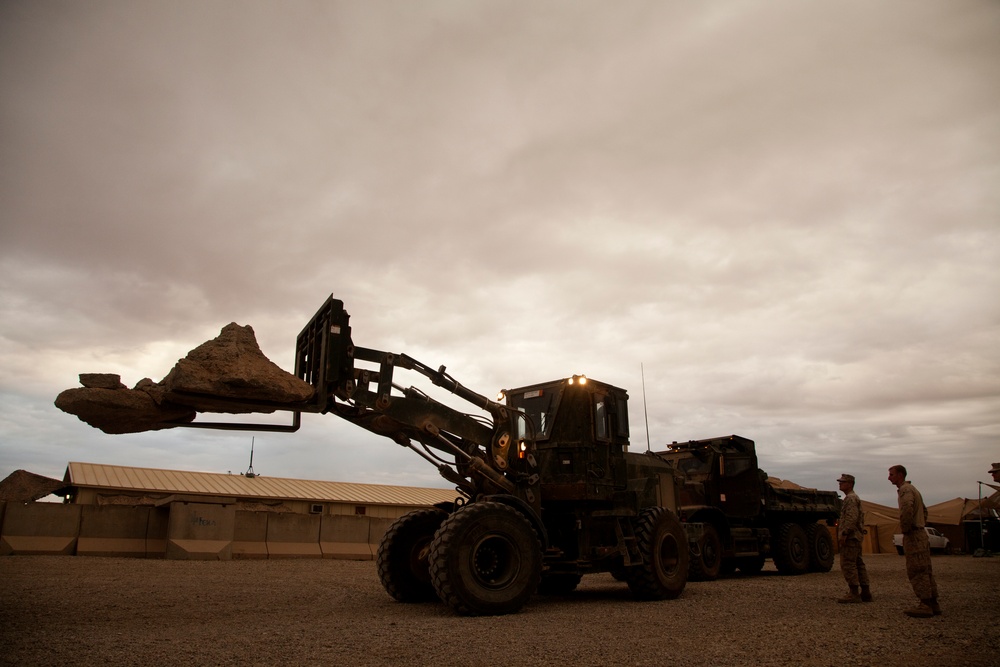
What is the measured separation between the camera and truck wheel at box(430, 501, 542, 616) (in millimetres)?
8109

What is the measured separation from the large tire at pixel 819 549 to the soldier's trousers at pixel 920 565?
10.3 m

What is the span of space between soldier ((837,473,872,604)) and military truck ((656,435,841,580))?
5.48 meters

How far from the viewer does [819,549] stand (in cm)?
1802

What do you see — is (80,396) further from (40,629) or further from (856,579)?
(856,579)

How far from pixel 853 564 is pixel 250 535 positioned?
659 inches

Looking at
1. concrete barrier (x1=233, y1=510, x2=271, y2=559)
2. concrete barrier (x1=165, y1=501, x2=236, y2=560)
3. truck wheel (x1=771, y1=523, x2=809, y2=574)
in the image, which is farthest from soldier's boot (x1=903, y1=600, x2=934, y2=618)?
concrete barrier (x1=233, y1=510, x2=271, y2=559)

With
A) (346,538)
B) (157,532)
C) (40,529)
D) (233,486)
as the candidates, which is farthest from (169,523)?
(233,486)

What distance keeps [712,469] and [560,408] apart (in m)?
7.59

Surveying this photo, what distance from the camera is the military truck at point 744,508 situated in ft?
52.3

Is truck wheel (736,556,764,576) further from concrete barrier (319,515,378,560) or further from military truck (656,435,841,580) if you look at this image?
concrete barrier (319,515,378,560)

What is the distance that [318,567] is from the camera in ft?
58.0

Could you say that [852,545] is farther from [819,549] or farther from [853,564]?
[819,549]

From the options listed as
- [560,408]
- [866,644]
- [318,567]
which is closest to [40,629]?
[560,408]

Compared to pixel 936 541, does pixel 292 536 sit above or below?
above
